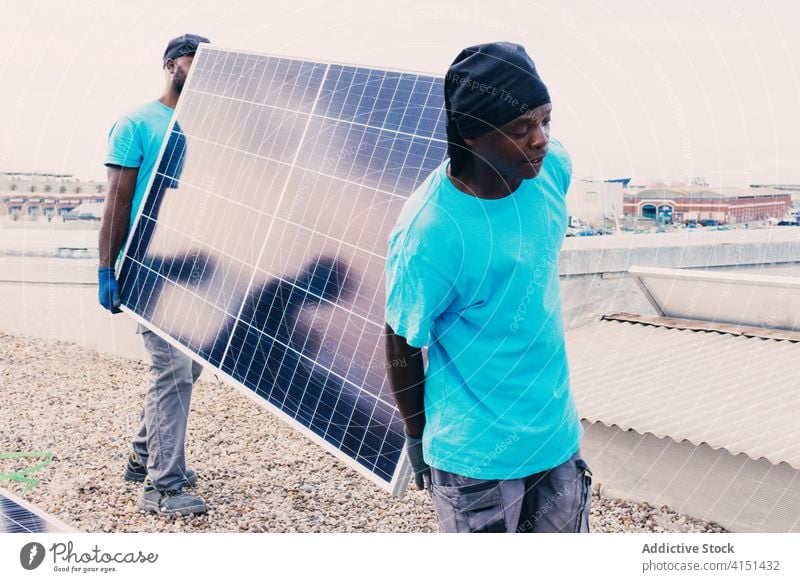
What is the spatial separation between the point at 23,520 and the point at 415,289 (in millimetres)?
1844

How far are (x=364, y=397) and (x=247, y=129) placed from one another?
1.35m

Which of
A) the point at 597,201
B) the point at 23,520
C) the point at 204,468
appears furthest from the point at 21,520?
the point at 597,201

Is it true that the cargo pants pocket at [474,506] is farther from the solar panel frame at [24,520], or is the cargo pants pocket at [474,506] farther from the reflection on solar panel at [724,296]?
the reflection on solar panel at [724,296]

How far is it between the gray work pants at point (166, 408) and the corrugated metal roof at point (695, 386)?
1.84m

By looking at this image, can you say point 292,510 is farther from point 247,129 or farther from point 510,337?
point 510,337

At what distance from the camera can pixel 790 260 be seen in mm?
6270

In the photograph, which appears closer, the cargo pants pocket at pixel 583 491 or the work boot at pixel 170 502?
the cargo pants pocket at pixel 583 491

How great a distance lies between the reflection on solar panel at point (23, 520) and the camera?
2816 millimetres

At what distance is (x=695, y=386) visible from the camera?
4109 millimetres

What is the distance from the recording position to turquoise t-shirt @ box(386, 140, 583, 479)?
1.82m

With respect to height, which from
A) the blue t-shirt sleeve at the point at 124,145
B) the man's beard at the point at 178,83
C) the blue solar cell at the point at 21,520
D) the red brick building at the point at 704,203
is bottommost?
the blue solar cell at the point at 21,520

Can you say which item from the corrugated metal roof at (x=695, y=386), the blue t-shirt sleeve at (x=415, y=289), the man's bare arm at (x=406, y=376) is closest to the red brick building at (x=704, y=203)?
the corrugated metal roof at (x=695, y=386)
